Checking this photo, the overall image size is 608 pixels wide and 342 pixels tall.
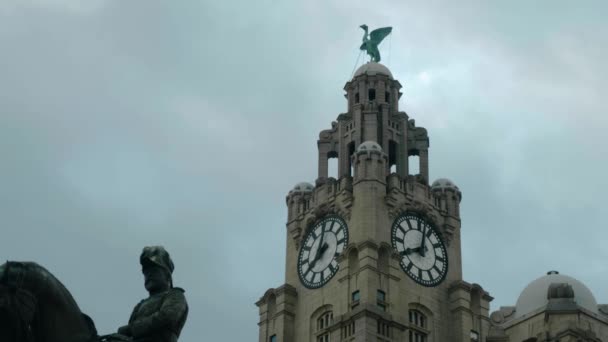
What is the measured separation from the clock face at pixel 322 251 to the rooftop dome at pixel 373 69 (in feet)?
52.1

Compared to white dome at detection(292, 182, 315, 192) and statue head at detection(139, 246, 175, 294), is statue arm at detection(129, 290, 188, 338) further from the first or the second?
white dome at detection(292, 182, 315, 192)

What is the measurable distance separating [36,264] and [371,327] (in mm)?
80566

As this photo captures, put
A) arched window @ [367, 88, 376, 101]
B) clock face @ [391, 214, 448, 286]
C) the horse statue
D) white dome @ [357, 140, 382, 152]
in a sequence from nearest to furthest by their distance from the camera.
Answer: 1. the horse statue
2. clock face @ [391, 214, 448, 286]
3. white dome @ [357, 140, 382, 152]
4. arched window @ [367, 88, 376, 101]

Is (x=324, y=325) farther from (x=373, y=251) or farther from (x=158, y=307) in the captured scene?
(x=158, y=307)

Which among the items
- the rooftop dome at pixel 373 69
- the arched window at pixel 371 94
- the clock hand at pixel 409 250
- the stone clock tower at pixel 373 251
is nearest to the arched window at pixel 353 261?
the stone clock tower at pixel 373 251

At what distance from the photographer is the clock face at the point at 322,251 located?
101 m

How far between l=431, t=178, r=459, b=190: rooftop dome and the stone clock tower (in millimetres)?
158

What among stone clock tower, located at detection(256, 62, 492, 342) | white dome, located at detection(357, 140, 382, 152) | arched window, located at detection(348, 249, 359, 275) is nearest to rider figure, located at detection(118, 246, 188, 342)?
stone clock tower, located at detection(256, 62, 492, 342)

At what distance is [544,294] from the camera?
104 metres

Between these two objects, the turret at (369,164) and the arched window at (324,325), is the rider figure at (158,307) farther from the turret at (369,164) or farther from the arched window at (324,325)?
the turret at (369,164)

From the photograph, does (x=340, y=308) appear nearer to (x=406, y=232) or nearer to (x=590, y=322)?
(x=406, y=232)

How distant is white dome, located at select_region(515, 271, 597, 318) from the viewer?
10425 cm

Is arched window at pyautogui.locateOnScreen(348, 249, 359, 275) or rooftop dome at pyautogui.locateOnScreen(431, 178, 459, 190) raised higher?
rooftop dome at pyautogui.locateOnScreen(431, 178, 459, 190)

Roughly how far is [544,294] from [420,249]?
10.9m
